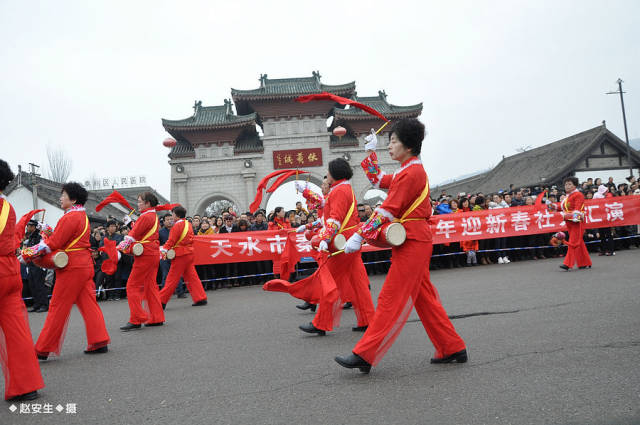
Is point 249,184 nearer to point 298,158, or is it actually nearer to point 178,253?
point 298,158

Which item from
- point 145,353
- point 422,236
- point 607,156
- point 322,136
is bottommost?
point 145,353

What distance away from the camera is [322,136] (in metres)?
30.7

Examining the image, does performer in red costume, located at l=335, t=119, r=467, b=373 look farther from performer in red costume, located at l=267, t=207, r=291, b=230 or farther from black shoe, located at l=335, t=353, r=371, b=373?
performer in red costume, located at l=267, t=207, r=291, b=230

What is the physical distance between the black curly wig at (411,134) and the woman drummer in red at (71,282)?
10.6 ft

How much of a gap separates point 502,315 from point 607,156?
1049 inches

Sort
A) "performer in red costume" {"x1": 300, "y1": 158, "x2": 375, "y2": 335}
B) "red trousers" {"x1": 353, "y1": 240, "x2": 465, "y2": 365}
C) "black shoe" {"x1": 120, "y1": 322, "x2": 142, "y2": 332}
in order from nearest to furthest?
1. "red trousers" {"x1": 353, "y1": 240, "x2": 465, "y2": 365}
2. "performer in red costume" {"x1": 300, "y1": 158, "x2": 375, "y2": 335}
3. "black shoe" {"x1": 120, "y1": 322, "x2": 142, "y2": 332}

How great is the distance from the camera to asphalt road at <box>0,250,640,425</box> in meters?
2.77

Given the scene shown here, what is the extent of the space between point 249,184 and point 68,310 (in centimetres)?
2572

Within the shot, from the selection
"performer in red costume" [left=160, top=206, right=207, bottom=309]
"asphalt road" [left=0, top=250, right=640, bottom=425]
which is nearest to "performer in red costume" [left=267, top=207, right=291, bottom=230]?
"performer in red costume" [left=160, top=206, right=207, bottom=309]

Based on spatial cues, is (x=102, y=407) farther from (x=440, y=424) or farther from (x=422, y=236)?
(x=422, y=236)

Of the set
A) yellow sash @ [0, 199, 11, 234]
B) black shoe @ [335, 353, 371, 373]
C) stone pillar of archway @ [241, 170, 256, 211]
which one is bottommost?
black shoe @ [335, 353, 371, 373]

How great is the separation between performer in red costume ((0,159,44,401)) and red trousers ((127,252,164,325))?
Result: 106 inches

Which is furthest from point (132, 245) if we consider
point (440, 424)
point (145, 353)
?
point (440, 424)

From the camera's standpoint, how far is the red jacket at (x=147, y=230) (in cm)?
632
